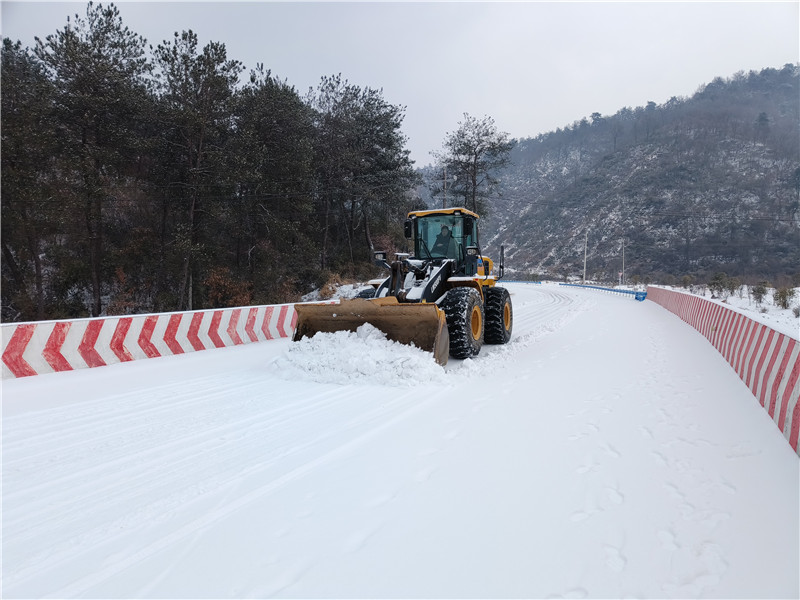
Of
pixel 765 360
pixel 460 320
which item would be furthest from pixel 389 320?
pixel 765 360

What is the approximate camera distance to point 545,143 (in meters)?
134

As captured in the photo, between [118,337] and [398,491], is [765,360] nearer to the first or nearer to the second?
[398,491]

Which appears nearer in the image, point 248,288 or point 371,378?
point 371,378

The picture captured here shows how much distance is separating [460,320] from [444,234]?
7.80ft

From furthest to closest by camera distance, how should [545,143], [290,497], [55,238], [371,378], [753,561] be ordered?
[545,143] < [55,238] < [371,378] < [290,497] < [753,561]

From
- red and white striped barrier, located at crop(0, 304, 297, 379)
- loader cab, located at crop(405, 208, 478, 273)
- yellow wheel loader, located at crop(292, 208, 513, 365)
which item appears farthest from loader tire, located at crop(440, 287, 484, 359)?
red and white striped barrier, located at crop(0, 304, 297, 379)

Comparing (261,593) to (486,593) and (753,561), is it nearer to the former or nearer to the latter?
(486,593)

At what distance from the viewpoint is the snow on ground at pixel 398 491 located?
214 cm

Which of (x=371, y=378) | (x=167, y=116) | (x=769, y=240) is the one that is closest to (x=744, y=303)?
(x=371, y=378)

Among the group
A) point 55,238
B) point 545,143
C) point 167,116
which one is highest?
point 545,143

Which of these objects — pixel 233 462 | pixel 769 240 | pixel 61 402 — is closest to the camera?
pixel 233 462

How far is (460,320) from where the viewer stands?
679cm

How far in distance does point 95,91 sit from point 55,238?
6.72 metres

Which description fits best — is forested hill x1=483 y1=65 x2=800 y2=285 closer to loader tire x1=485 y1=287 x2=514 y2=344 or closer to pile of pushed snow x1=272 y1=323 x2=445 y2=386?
loader tire x1=485 y1=287 x2=514 y2=344
